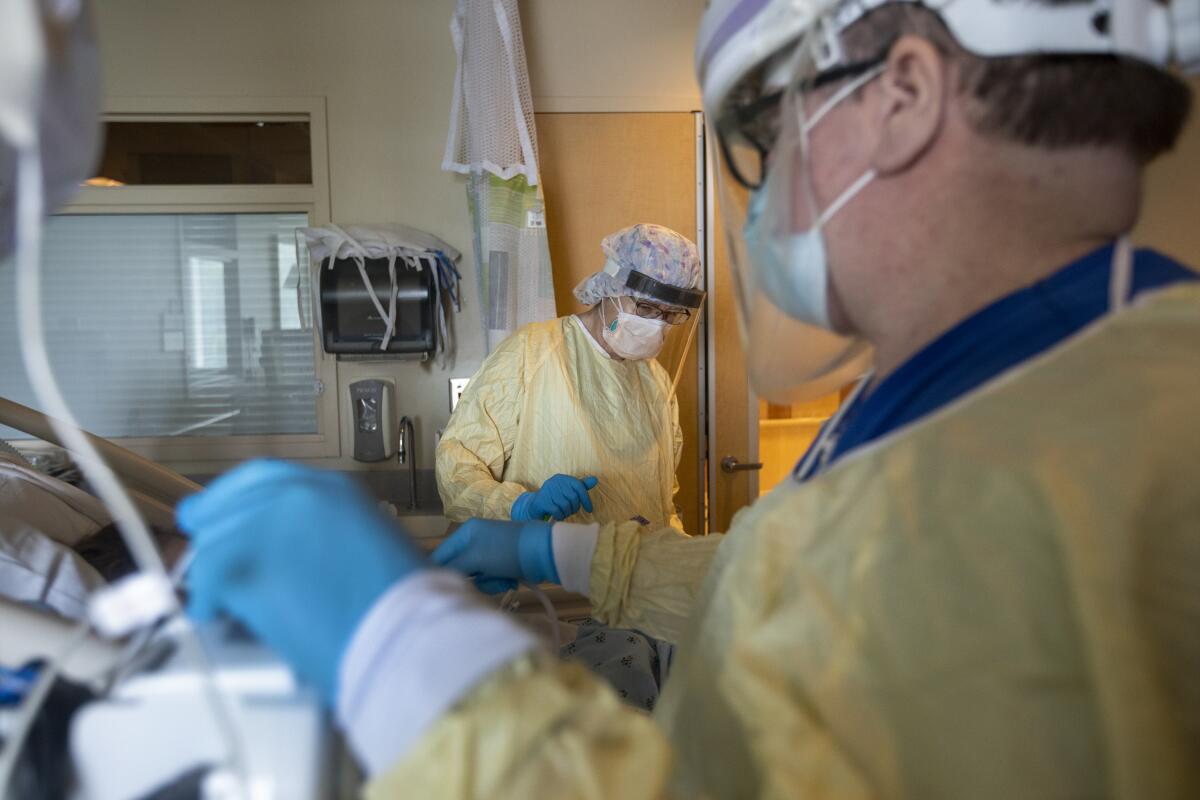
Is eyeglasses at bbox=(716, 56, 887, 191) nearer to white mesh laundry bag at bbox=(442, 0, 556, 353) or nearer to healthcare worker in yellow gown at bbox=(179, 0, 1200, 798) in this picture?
healthcare worker in yellow gown at bbox=(179, 0, 1200, 798)

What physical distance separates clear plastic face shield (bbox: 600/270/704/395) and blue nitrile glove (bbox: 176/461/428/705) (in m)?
1.57

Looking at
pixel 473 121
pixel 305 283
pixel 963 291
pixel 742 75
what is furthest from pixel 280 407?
pixel 963 291

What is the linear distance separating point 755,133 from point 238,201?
2.30 meters

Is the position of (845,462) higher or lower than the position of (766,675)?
higher

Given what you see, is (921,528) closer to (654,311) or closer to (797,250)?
(797,250)

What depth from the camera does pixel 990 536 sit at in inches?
17.9

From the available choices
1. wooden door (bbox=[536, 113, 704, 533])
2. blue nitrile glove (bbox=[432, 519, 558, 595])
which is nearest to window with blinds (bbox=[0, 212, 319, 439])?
wooden door (bbox=[536, 113, 704, 533])

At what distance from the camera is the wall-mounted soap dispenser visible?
2.49 meters

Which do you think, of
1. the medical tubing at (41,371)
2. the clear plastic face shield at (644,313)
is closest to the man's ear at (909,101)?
the medical tubing at (41,371)

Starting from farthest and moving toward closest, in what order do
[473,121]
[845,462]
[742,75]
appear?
[473,121]
[742,75]
[845,462]

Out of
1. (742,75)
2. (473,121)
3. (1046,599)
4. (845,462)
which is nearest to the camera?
(1046,599)

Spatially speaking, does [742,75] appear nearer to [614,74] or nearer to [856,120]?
[856,120]

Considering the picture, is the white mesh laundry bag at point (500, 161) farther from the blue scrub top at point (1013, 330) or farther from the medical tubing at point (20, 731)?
the medical tubing at point (20, 731)

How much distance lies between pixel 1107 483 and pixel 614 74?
246cm
